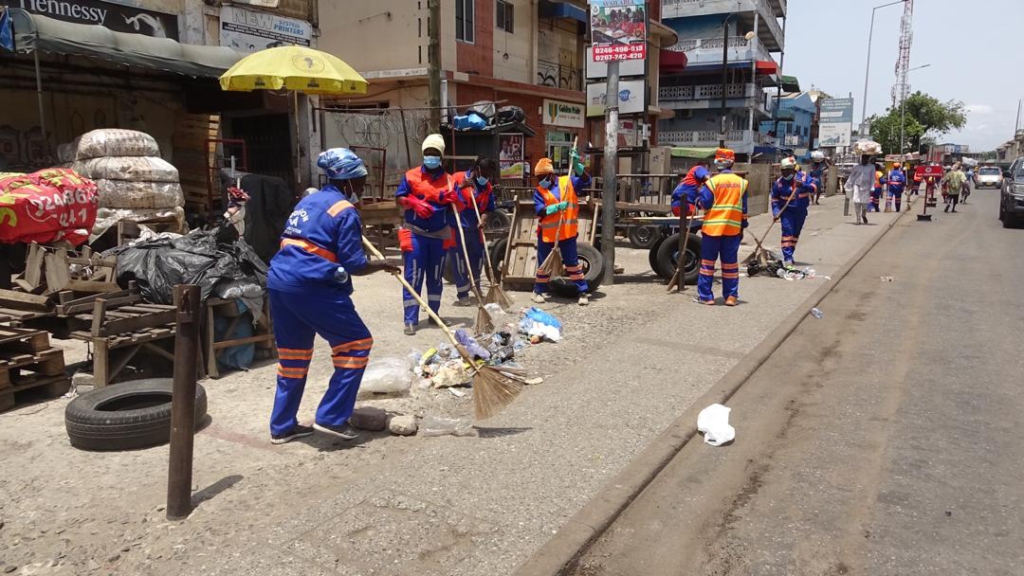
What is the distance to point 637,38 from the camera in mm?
9477

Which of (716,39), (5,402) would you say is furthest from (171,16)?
(716,39)

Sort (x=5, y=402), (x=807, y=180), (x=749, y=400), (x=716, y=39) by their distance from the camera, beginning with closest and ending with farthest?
(x=5, y=402)
(x=749, y=400)
(x=807, y=180)
(x=716, y=39)

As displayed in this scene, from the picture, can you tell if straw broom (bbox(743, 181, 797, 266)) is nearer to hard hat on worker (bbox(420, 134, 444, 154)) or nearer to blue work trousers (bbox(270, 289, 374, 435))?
hard hat on worker (bbox(420, 134, 444, 154))

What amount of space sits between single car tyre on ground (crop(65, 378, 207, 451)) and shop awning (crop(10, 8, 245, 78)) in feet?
18.8

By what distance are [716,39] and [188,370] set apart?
153 feet

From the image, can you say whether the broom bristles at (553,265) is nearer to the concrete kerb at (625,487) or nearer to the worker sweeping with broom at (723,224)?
the worker sweeping with broom at (723,224)

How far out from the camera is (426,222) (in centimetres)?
730

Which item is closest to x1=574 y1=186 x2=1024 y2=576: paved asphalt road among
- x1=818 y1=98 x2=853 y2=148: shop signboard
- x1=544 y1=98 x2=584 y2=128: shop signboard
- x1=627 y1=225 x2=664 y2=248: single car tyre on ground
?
x1=627 y1=225 x2=664 y2=248: single car tyre on ground

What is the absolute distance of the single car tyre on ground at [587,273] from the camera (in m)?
9.05

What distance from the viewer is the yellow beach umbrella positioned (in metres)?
9.56

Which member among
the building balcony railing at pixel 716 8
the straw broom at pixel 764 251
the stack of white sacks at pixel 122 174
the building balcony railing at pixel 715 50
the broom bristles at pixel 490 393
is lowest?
the broom bristles at pixel 490 393

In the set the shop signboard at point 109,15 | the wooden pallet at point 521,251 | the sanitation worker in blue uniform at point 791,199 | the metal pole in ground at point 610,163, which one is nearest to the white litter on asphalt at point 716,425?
the wooden pallet at point 521,251

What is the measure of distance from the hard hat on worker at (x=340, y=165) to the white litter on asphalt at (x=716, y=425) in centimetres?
288

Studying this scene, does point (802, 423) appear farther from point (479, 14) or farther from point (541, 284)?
point (479, 14)
